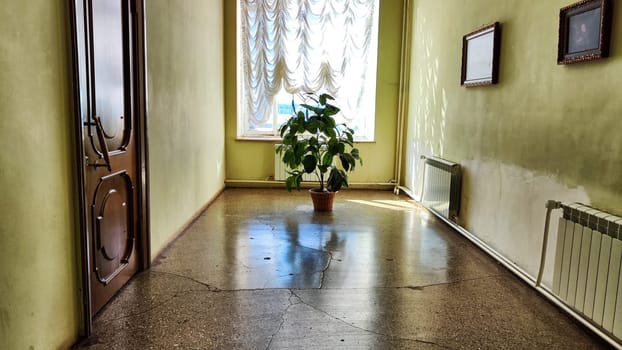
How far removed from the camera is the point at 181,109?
4.22 meters

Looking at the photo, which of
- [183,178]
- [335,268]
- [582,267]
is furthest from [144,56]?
[582,267]

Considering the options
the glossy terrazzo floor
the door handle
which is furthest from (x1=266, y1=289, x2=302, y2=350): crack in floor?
the door handle

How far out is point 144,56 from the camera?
317 cm

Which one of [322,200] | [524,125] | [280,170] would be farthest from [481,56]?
[280,170]

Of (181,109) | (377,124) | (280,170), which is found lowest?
(280,170)

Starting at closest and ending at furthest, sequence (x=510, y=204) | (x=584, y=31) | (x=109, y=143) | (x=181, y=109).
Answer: (x=584, y=31) < (x=109, y=143) < (x=510, y=204) < (x=181, y=109)

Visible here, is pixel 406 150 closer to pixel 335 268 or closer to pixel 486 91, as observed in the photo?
pixel 486 91

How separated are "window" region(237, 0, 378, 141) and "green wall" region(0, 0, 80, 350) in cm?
446

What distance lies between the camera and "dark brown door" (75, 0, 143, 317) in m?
2.36

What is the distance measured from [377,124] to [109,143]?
14.9ft

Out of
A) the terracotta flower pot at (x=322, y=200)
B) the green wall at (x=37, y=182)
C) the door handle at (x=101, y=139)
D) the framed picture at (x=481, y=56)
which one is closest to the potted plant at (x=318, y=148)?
the terracotta flower pot at (x=322, y=200)

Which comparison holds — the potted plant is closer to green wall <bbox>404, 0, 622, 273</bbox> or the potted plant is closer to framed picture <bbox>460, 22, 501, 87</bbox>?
green wall <bbox>404, 0, 622, 273</bbox>

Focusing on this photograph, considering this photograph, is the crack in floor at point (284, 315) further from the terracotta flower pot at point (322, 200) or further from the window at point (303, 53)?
the window at point (303, 53)

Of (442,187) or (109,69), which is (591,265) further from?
(109,69)
